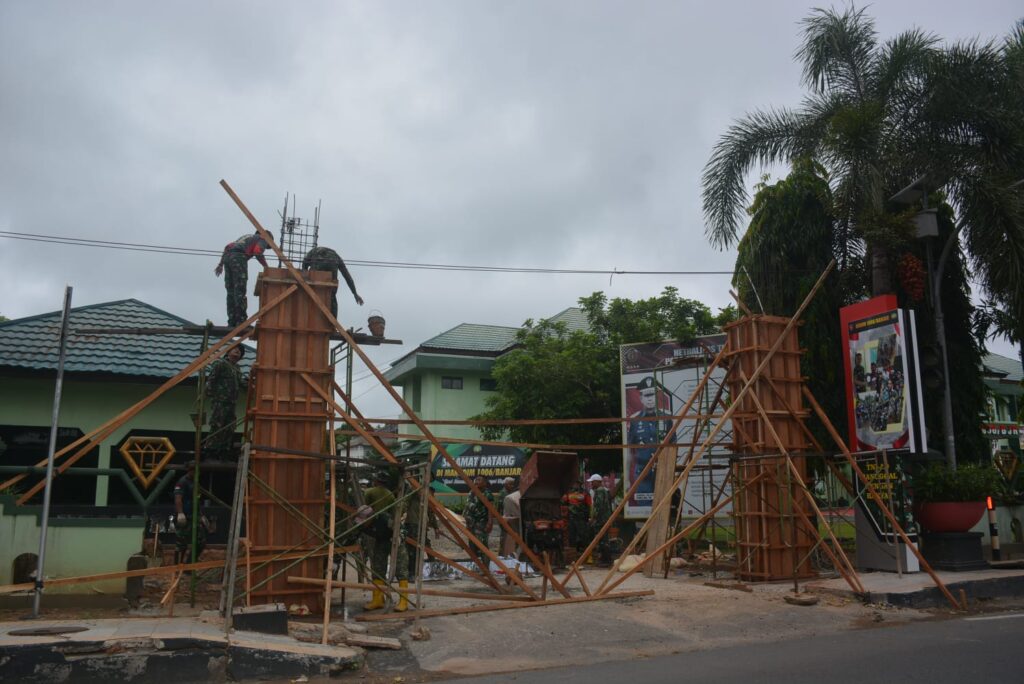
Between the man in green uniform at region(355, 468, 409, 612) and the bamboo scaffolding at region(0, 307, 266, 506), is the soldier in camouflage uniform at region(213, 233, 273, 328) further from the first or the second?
the man in green uniform at region(355, 468, 409, 612)

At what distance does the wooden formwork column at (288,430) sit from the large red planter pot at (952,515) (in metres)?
10.2

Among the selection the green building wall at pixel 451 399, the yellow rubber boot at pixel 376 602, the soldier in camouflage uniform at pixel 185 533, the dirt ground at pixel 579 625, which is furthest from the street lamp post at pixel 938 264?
the green building wall at pixel 451 399

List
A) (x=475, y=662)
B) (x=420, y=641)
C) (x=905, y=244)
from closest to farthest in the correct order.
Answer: (x=475, y=662) < (x=420, y=641) < (x=905, y=244)

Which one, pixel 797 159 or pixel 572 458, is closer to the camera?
pixel 572 458

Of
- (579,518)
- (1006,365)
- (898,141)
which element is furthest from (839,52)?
(1006,365)

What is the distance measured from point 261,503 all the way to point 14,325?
32.6 ft

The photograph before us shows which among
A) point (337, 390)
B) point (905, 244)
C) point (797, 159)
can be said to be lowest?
point (337, 390)

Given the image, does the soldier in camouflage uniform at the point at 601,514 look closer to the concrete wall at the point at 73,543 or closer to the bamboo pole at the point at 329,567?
the bamboo pole at the point at 329,567

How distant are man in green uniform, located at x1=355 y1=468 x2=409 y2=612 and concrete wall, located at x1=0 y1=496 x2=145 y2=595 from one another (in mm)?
2822

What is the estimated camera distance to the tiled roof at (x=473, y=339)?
35562 mm

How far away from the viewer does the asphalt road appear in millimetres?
7367

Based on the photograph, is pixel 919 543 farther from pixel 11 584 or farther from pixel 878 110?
pixel 11 584

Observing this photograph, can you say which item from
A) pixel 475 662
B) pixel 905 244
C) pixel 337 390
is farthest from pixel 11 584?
pixel 905 244

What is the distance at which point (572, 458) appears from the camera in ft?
41.5
